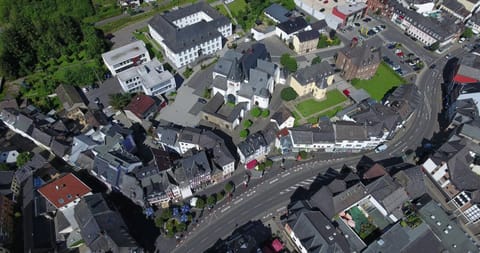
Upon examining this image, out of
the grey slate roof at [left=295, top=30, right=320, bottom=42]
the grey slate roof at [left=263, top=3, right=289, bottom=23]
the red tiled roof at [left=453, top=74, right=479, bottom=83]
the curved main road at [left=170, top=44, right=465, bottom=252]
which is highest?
the grey slate roof at [left=263, top=3, right=289, bottom=23]

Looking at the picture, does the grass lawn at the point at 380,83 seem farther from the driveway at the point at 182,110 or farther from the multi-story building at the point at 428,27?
the driveway at the point at 182,110

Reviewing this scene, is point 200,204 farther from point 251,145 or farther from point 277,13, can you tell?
point 277,13

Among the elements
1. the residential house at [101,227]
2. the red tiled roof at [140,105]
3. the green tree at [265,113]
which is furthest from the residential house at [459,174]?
the red tiled roof at [140,105]

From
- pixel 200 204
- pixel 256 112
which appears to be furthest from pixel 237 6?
pixel 200 204

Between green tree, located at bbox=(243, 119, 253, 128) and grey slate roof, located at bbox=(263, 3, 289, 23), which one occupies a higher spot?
grey slate roof, located at bbox=(263, 3, 289, 23)

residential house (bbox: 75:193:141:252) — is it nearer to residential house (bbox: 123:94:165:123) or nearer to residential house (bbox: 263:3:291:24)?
residential house (bbox: 123:94:165:123)

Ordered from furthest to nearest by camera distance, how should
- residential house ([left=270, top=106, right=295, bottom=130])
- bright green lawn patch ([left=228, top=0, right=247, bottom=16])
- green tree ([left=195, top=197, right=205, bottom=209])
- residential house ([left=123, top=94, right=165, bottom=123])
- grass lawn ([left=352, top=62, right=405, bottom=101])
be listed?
bright green lawn patch ([left=228, top=0, right=247, bottom=16]) < grass lawn ([left=352, top=62, right=405, bottom=101]) < residential house ([left=123, top=94, right=165, bottom=123]) < residential house ([left=270, top=106, right=295, bottom=130]) < green tree ([left=195, top=197, right=205, bottom=209])

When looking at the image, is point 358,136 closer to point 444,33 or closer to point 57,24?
point 444,33

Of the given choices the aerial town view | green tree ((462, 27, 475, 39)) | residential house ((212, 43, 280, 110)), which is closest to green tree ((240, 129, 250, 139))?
the aerial town view
